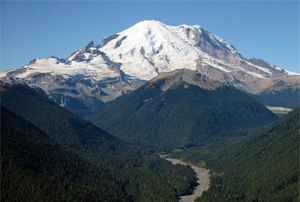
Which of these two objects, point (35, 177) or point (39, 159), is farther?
point (39, 159)

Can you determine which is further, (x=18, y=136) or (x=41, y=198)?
(x=18, y=136)

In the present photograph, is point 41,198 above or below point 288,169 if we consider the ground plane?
below

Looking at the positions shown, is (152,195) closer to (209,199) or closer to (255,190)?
(209,199)

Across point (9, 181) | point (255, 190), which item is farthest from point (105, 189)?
point (255, 190)

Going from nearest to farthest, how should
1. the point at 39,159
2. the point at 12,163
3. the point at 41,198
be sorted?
the point at 41,198 < the point at 12,163 < the point at 39,159

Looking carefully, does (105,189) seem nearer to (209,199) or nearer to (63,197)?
(63,197)

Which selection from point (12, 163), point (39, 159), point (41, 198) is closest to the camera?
point (41, 198)

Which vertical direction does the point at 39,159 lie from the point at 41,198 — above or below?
above

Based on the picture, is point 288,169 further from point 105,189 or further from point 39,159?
point 39,159

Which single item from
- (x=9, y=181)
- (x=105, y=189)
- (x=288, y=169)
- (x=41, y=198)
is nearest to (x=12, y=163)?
(x=9, y=181)
